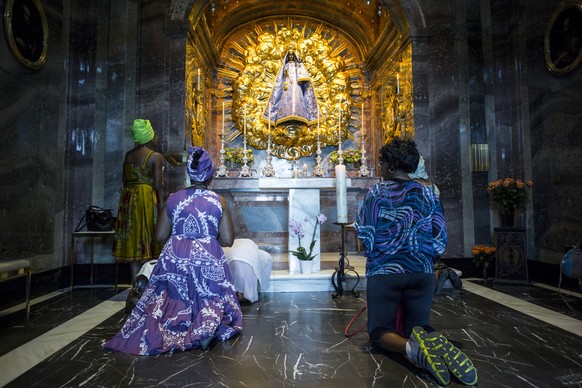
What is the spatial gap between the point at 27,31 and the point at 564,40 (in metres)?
7.78

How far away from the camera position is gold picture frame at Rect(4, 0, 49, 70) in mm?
4676

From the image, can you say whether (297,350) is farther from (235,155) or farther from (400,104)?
(235,155)

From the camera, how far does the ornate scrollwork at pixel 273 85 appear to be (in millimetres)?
8922

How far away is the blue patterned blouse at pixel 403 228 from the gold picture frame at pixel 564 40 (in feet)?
15.6

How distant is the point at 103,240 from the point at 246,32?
6.12 m

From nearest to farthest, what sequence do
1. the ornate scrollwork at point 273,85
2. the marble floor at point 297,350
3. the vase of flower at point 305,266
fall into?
the marble floor at point 297,350 → the vase of flower at point 305,266 → the ornate scrollwork at point 273,85

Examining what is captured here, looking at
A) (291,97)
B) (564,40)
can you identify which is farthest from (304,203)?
(564,40)

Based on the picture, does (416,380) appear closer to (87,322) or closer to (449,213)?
(87,322)

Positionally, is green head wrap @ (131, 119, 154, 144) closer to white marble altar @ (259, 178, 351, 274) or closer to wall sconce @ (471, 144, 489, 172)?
white marble altar @ (259, 178, 351, 274)

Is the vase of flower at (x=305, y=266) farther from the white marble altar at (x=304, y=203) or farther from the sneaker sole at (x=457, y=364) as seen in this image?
the sneaker sole at (x=457, y=364)

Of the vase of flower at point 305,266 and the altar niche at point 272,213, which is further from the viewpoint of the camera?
the altar niche at point 272,213

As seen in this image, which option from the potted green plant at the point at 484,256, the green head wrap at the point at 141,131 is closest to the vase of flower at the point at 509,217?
the potted green plant at the point at 484,256

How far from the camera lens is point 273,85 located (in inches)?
355

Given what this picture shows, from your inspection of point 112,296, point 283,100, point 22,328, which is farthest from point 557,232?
point 22,328
